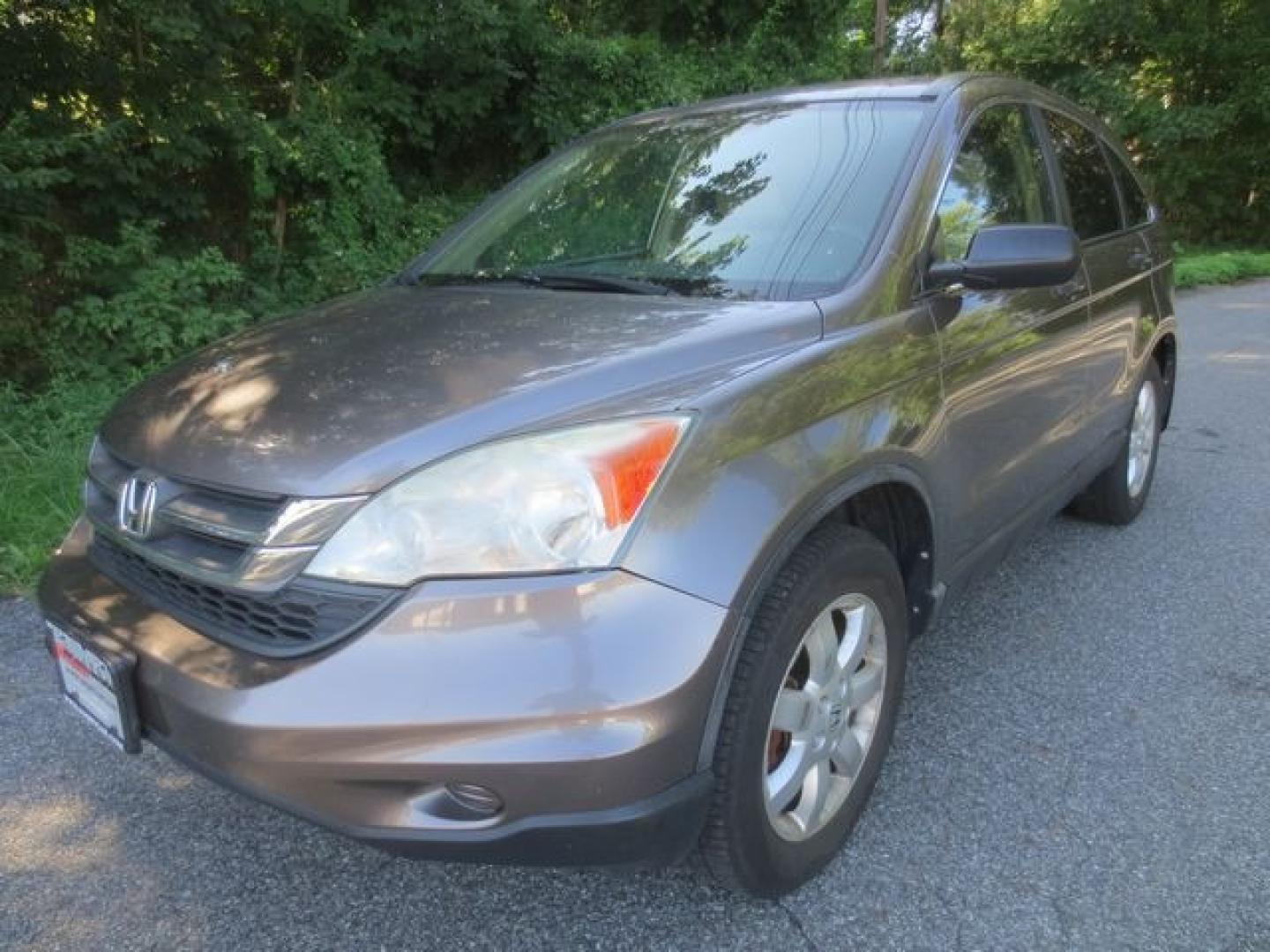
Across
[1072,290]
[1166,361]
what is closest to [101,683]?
[1072,290]

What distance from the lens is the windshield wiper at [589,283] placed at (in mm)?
2365

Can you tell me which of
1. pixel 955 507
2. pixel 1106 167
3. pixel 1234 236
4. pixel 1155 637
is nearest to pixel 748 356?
pixel 955 507

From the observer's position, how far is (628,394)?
5.83ft

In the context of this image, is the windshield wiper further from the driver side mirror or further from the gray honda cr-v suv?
the driver side mirror

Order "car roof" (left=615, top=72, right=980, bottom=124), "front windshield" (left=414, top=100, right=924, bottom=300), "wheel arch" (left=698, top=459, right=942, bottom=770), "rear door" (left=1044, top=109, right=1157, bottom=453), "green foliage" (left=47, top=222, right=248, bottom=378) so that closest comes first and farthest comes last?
"wheel arch" (left=698, top=459, right=942, bottom=770) < "front windshield" (left=414, top=100, right=924, bottom=300) < "car roof" (left=615, top=72, right=980, bottom=124) < "rear door" (left=1044, top=109, right=1157, bottom=453) < "green foliage" (left=47, top=222, right=248, bottom=378)

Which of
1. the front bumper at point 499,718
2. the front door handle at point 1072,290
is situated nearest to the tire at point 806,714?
the front bumper at point 499,718

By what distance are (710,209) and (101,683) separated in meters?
1.78

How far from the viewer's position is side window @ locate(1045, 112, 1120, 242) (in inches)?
134

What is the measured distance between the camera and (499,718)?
1.52 meters

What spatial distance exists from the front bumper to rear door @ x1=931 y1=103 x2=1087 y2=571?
3.81 ft

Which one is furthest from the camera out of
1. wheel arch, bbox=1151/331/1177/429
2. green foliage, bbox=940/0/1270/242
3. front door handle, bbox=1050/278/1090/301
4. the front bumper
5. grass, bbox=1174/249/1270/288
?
green foliage, bbox=940/0/1270/242

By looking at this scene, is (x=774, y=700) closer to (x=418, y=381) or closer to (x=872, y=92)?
(x=418, y=381)

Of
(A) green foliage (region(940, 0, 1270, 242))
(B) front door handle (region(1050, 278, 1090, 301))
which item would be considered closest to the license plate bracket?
(B) front door handle (region(1050, 278, 1090, 301))

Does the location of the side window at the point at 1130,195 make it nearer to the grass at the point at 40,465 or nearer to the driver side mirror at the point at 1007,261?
the driver side mirror at the point at 1007,261
